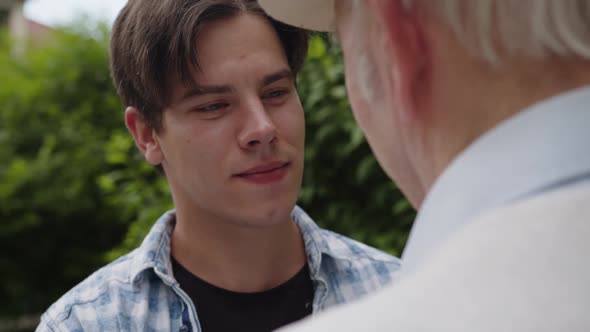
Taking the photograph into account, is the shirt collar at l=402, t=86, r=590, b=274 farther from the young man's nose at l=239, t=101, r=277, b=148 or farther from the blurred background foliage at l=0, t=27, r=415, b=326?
the blurred background foliage at l=0, t=27, r=415, b=326

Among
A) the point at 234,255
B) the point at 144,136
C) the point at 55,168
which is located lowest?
the point at 55,168

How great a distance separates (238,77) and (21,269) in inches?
233

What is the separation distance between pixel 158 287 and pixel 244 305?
0.25m

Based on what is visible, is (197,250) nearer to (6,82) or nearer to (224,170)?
(224,170)

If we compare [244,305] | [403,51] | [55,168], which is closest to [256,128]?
[244,305]

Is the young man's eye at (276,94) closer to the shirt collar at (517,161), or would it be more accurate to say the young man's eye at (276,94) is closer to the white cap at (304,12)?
the white cap at (304,12)

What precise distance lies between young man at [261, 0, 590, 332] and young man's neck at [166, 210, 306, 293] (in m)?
1.31

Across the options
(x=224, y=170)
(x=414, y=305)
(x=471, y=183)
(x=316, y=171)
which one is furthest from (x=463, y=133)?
(x=316, y=171)

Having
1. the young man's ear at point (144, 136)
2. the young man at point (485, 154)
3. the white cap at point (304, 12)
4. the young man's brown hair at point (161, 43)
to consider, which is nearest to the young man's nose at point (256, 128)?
the young man's brown hair at point (161, 43)

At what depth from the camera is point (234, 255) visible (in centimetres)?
223

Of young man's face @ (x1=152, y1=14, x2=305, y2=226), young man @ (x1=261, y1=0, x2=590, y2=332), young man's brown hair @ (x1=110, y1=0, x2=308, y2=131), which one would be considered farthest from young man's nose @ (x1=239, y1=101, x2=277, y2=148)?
young man @ (x1=261, y1=0, x2=590, y2=332)

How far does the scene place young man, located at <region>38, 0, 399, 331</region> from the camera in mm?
2113

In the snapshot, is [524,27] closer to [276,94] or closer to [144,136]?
[276,94]

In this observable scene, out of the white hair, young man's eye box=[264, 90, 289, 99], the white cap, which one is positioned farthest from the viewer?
young man's eye box=[264, 90, 289, 99]
